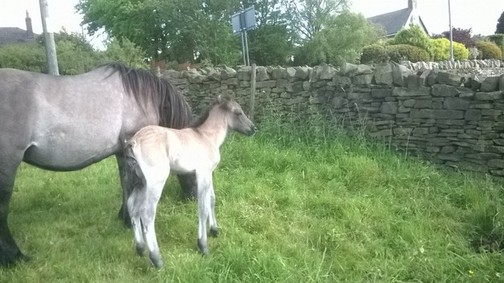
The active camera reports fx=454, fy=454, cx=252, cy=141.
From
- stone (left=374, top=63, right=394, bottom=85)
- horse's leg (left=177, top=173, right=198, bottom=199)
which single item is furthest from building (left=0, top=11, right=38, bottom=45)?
horse's leg (left=177, top=173, right=198, bottom=199)

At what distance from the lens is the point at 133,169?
385cm

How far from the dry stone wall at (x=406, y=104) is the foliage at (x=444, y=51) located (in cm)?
1588

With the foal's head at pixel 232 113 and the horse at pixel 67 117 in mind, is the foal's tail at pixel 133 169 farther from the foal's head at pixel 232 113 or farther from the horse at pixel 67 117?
the foal's head at pixel 232 113

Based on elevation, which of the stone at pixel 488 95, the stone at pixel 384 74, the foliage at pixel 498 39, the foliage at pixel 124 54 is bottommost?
the stone at pixel 488 95

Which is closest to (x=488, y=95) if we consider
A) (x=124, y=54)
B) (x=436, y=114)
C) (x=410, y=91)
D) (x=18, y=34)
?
(x=436, y=114)

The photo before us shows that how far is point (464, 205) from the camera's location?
5.24m

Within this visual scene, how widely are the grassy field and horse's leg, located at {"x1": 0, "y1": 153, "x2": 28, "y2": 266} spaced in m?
0.15

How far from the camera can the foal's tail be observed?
371 cm

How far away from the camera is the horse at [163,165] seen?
11.9 ft

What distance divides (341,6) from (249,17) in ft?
77.4

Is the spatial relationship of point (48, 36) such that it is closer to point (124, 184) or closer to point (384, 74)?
point (124, 184)

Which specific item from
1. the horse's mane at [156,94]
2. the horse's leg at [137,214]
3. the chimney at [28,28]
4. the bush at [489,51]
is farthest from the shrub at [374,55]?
the chimney at [28,28]

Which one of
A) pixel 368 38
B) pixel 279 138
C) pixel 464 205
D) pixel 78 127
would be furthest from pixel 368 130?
pixel 368 38

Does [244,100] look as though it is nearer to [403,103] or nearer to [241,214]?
[403,103]
